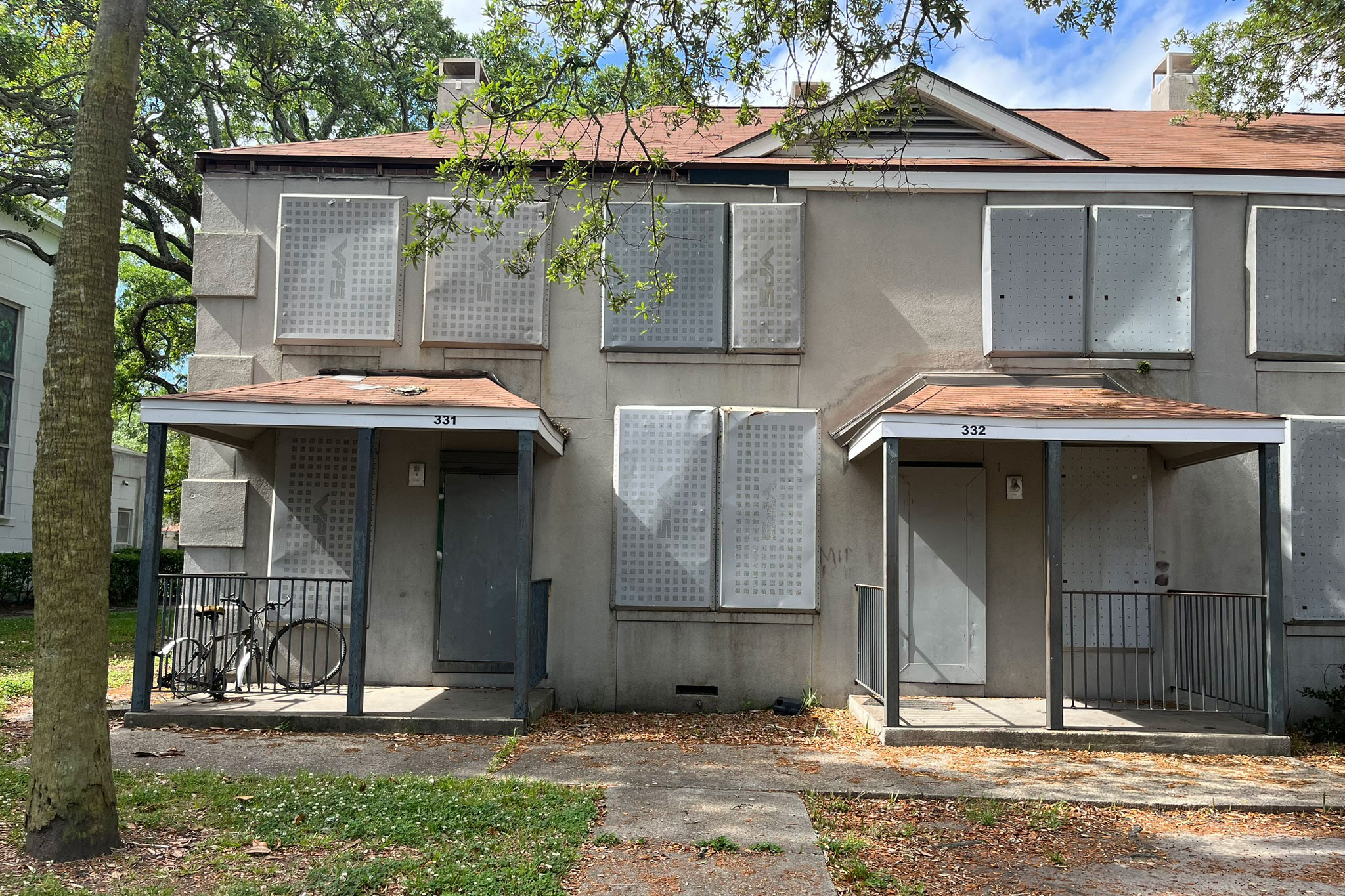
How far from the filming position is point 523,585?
A: 8.22m

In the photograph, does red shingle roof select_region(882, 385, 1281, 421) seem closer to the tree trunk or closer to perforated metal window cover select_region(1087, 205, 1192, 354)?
perforated metal window cover select_region(1087, 205, 1192, 354)

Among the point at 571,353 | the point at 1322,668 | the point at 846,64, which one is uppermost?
the point at 846,64

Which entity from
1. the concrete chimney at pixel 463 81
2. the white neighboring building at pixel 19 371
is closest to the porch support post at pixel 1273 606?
the concrete chimney at pixel 463 81

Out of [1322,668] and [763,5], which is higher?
[763,5]

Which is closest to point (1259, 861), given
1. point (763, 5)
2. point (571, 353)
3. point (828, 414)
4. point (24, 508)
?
point (828, 414)

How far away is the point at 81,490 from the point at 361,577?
3.45 metres

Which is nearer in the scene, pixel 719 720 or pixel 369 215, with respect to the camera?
pixel 719 720

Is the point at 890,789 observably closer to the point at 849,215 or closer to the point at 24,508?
the point at 849,215

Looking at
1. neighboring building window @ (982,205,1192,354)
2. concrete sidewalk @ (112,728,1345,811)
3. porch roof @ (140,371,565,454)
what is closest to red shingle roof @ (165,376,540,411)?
porch roof @ (140,371,565,454)

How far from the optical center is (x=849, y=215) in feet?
33.8

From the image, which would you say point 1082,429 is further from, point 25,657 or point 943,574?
point 25,657

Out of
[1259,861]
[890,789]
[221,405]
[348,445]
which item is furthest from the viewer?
[348,445]

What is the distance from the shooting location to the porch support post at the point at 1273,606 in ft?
27.1

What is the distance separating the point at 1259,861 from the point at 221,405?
798 cm
